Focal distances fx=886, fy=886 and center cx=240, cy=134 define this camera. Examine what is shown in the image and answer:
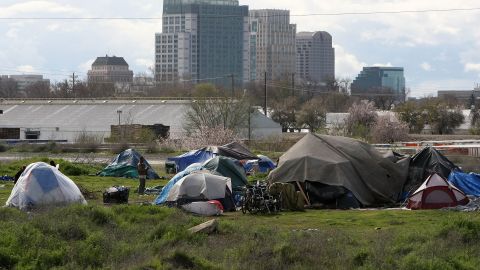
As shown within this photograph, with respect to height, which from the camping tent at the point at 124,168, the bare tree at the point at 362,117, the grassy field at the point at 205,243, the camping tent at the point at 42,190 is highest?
the bare tree at the point at 362,117

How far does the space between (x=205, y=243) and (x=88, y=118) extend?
80284 millimetres

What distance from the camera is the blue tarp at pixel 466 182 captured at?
31.4 m

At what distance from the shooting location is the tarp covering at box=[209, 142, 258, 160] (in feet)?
151

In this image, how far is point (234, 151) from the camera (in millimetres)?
47469

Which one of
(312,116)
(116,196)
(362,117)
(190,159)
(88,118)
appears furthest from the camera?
(312,116)

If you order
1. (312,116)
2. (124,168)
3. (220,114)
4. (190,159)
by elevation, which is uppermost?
(220,114)

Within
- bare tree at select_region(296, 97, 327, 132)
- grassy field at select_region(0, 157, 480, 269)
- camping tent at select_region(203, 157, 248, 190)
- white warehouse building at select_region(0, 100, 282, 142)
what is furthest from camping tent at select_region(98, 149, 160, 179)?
bare tree at select_region(296, 97, 327, 132)

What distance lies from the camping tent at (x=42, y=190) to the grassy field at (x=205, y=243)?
274cm

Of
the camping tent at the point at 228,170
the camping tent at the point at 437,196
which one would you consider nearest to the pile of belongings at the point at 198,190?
the camping tent at the point at 228,170

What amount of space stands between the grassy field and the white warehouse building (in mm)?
65079

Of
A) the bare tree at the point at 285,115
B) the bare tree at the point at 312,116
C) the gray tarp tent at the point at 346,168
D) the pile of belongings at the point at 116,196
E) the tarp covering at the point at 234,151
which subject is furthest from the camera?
the bare tree at the point at 285,115

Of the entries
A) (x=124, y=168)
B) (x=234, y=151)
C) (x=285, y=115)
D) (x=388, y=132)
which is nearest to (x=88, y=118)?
(x=285, y=115)

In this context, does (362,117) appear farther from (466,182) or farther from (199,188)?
(199,188)

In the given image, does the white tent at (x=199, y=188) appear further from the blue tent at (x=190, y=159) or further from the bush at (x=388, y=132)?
the bush at (x=388, y=132)
